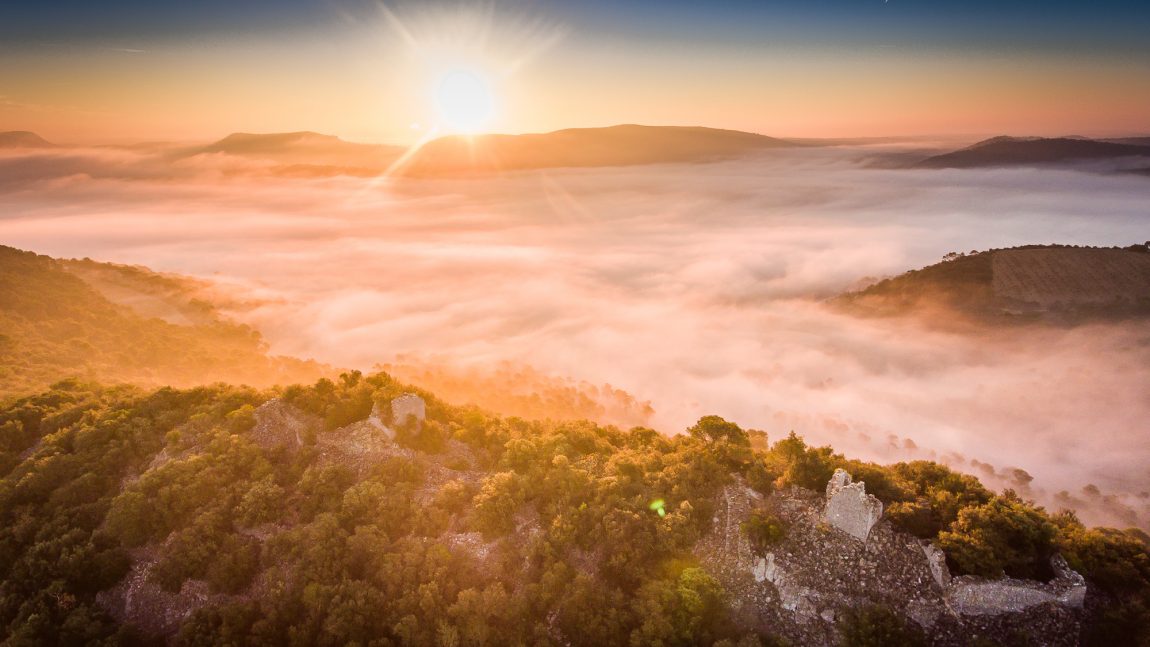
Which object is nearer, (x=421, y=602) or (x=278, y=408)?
(x=421, y=602)

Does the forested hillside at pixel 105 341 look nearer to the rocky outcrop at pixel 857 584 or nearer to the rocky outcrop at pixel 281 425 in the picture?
the rocky outcrop at pixel 281 425

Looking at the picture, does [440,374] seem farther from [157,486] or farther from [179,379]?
[157,486]

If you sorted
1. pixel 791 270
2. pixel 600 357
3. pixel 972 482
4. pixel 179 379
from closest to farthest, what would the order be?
pixel 972 482 → pixel 179 379 → pixel 600 357 → pixel 791 270

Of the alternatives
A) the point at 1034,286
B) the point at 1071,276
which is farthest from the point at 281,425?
the point at 1071,276

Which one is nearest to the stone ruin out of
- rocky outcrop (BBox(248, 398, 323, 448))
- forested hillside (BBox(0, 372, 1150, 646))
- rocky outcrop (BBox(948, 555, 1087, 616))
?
forested hillside (BBox(0, 372, 1150, 646))

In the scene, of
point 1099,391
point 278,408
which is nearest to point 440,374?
point 278,408

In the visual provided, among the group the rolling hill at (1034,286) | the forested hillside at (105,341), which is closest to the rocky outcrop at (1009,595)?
the forested hillside at (105,341)
